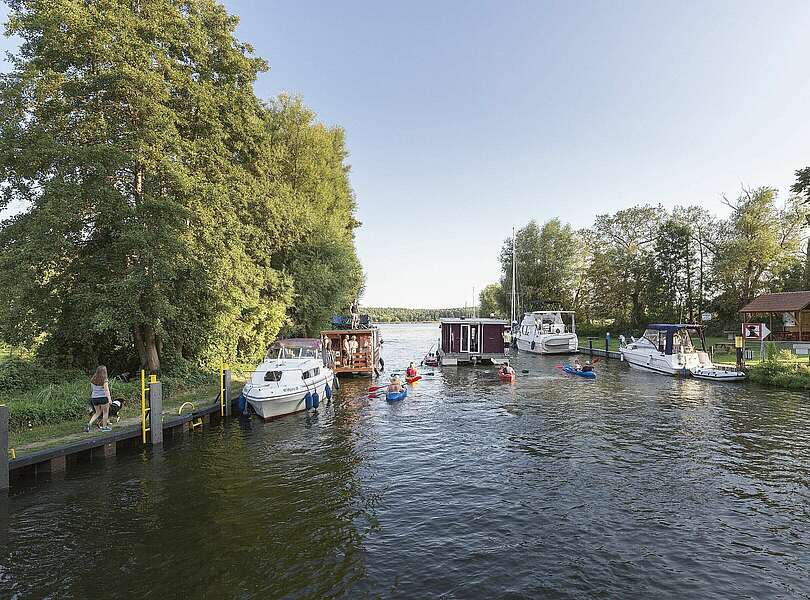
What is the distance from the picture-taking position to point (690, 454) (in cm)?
1440

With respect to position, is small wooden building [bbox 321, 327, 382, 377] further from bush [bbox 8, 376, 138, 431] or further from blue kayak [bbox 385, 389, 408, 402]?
bush [bbox 8, 376, 138, 431]

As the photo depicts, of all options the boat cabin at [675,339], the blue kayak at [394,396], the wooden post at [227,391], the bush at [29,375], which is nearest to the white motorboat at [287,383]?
the wooden post at [227,391]

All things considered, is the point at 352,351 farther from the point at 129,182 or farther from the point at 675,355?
the point at 675,355

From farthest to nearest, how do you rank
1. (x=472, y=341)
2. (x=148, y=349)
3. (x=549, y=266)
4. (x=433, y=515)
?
(x=549, y=266) < (x=472, y=341) < (x=148, y=349) < (x=433, y=515)

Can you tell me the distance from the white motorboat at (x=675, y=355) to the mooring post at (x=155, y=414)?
101 feet

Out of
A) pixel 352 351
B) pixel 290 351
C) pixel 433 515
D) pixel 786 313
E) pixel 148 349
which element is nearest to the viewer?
pixel 433 515

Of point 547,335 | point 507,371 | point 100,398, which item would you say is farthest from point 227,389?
point 547,335

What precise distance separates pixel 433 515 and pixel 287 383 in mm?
11944

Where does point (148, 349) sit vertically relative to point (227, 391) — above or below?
above

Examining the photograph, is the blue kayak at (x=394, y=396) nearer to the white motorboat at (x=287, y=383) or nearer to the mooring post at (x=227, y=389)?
the white motorboat at (x=287, y=383)

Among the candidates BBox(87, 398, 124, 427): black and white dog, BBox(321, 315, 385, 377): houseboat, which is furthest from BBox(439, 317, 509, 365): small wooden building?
BBox(87, 398, 124, 427): black and white dog

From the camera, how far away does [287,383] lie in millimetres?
20484

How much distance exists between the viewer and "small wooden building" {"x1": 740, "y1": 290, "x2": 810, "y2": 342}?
127 feet

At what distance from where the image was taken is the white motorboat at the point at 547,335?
47.8m
